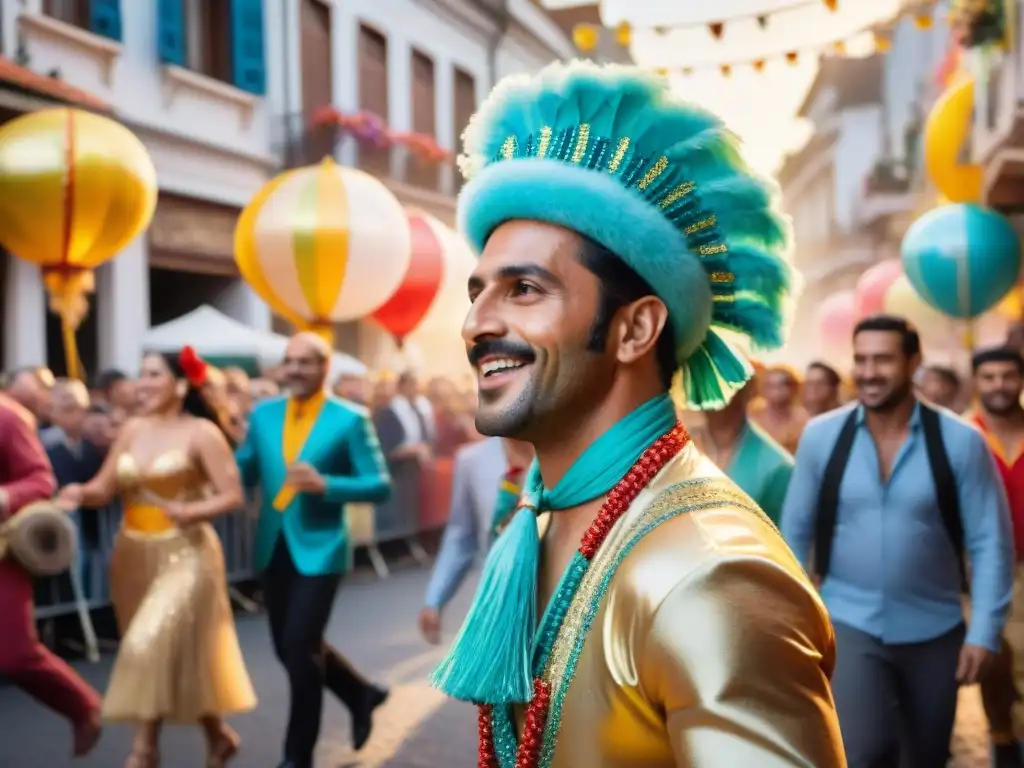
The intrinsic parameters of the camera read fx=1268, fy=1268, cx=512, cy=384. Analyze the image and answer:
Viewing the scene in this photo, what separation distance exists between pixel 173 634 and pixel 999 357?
3.83 metres

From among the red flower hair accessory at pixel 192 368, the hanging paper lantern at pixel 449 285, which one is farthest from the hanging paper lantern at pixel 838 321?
the red flower hair accessory at pixel 192 368

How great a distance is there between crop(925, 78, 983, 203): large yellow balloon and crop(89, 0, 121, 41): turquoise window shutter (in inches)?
358

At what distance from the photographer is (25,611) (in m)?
5.47

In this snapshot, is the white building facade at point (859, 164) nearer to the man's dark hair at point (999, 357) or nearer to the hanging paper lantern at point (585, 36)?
the man's dark hair at point (999, 357)

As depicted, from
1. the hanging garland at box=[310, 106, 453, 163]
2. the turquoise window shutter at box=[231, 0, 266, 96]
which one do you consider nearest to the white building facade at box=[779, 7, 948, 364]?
the hanging garland at box=[310, 106, 453, 163]

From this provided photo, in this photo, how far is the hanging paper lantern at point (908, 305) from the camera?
12.7 meters

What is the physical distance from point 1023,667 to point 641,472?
433 cm

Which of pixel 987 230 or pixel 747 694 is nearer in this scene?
pixel 747 694

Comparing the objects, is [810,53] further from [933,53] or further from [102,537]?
[933,53]

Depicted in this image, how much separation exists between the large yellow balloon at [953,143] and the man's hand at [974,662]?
7.95m

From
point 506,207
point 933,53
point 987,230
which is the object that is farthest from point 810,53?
point 933,53

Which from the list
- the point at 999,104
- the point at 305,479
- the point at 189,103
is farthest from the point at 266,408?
the point at 189,103

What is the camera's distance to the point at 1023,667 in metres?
5.44

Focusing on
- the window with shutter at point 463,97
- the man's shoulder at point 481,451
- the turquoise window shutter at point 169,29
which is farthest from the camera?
the window with shutter at point 463,97
